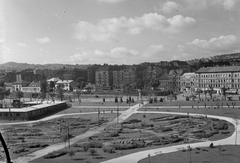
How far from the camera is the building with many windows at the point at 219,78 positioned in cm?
11512

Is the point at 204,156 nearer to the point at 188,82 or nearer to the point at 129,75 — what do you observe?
the point at 188,82

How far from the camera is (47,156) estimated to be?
97.0 feet

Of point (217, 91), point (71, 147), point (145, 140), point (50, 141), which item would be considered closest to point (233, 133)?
point (145, 140)

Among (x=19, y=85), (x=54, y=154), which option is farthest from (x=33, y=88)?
(x=54, y=154)

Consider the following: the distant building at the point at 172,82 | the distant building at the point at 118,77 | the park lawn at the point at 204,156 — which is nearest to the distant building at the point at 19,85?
the distant building at the point at 118,77

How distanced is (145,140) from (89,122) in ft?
65.8

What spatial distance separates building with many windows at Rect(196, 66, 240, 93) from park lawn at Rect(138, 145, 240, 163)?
290ft

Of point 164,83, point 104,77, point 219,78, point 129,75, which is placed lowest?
point 164,83

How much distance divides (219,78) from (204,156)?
9818cm

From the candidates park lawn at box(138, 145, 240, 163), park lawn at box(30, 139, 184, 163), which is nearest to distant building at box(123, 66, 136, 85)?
park lawn at box(30, 139, 184, 163)

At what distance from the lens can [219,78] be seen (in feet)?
394

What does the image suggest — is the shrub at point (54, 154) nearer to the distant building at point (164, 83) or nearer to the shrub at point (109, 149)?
the shrub at point (109, 149)

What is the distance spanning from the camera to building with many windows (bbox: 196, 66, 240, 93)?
115 m

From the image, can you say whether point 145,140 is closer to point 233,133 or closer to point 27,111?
point 233,133
